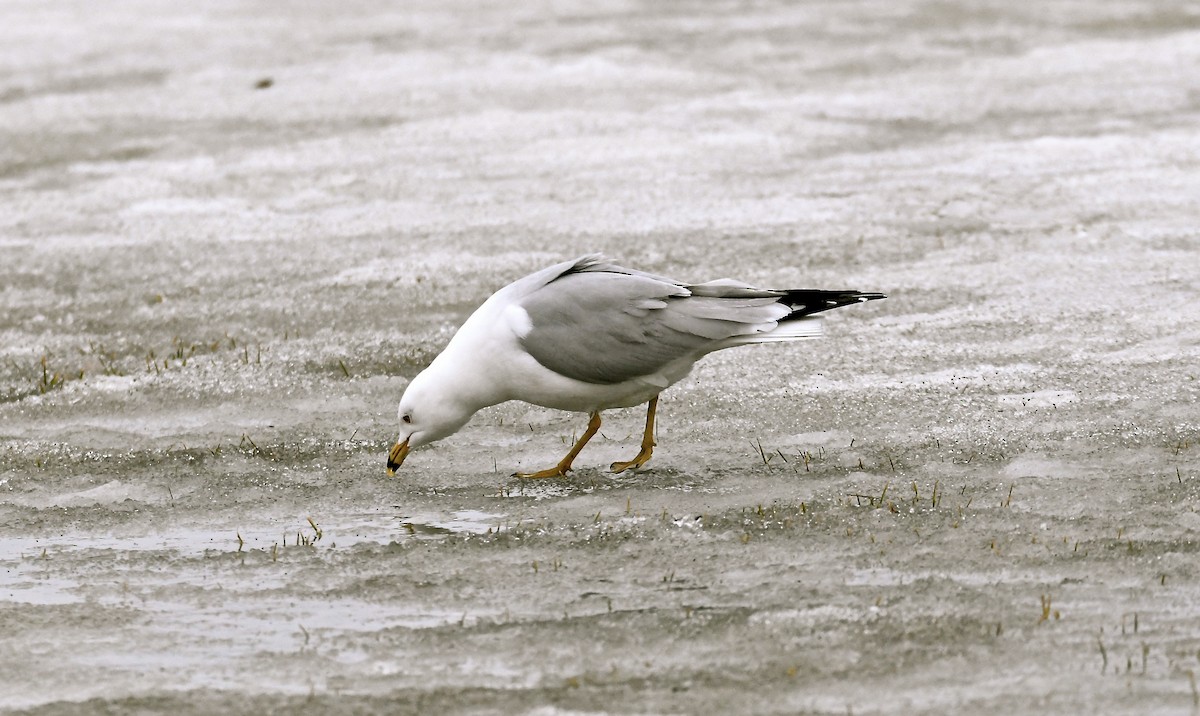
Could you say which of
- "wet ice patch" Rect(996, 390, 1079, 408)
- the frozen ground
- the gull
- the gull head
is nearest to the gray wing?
the gull

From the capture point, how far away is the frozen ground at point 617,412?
5043mm

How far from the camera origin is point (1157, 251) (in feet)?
32.4

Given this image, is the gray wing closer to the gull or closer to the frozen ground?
the gull

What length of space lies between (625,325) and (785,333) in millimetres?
712

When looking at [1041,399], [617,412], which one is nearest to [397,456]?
[617,412]

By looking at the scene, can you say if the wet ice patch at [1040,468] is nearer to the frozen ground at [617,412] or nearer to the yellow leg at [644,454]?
the frozen ground at [617,412]

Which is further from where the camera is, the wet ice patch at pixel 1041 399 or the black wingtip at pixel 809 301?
the wet ice patch at pixel 1041 399

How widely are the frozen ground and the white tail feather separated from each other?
609 millimetres

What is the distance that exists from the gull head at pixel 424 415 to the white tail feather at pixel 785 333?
129 centimetres

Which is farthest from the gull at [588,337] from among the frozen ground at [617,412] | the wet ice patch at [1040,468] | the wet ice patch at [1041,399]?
the wet ice patch at [1041,399]

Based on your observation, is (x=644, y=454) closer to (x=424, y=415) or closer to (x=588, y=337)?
(x=588, y=337)

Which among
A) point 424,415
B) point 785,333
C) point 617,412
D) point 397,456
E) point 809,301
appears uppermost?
point 809,301

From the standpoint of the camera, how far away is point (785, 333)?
670 cm

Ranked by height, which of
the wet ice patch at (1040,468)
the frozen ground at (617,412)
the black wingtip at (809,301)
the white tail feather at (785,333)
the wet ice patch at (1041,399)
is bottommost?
the wet ice patch at (1041,399)
